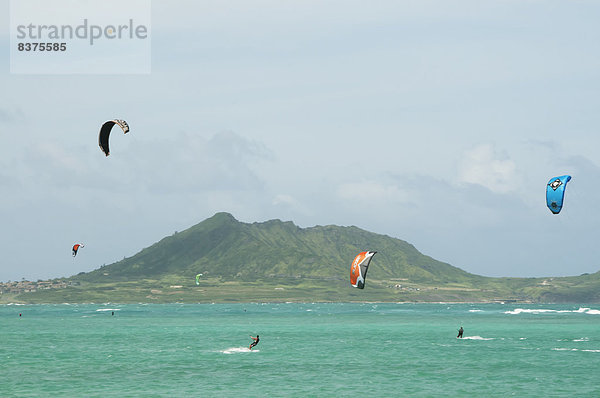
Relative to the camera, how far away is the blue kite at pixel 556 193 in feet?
265

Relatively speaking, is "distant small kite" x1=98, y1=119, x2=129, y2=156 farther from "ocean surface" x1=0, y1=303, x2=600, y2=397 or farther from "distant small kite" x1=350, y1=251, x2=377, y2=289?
"distant small kite" x1=350, y1=251, x2=377, y2=289

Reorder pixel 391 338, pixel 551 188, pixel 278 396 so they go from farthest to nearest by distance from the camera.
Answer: pixel 391 338 → pixel 551 188 → pixel 278 396

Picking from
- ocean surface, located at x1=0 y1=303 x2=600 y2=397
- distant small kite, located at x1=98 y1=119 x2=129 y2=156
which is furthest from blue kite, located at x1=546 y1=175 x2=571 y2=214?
distant small kite, located at x1=98 y1=119 x2=129 y2=156

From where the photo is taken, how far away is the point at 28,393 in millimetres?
71750

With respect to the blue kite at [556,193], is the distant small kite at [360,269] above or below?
below

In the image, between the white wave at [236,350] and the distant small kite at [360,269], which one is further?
the white wave at [236,350]

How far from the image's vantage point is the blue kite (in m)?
80.9

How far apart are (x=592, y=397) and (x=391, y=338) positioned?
76.0m

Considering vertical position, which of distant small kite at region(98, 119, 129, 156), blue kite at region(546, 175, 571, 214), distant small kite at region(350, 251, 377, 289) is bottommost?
distant small kite at region(350, 251, 377, 289)

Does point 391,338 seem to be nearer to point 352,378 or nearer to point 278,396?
point 352,378

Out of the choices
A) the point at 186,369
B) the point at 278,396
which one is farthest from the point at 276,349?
the point at 278,396

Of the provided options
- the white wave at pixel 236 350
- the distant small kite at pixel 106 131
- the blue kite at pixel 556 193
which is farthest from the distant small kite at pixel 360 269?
the white wave at pixel 236 350

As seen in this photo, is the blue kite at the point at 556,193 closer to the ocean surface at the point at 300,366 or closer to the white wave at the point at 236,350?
the ocean surface at the point at 300,366

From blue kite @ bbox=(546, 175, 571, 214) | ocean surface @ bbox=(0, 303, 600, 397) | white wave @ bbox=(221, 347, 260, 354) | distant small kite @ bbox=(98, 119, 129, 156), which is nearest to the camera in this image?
distant small kite @ bbox=(98, 119, 129, 156)
